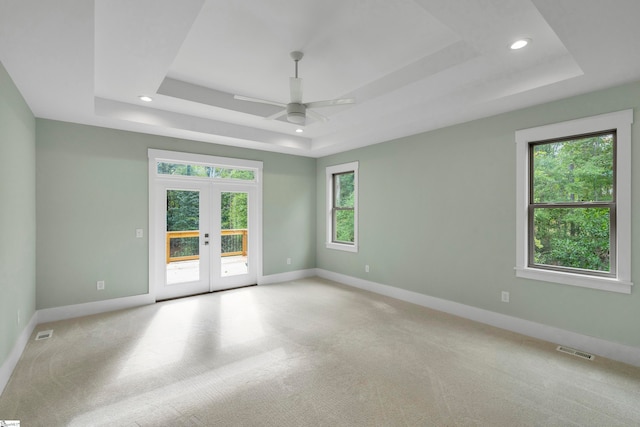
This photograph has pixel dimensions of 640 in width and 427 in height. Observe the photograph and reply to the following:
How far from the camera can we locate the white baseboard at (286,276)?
19.1 feet

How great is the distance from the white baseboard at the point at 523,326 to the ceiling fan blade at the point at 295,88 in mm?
3243

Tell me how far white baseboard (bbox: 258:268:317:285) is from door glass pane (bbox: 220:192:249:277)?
39 cm

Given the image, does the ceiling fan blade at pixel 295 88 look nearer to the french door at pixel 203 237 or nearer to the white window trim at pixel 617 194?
the white window trim at pixel 617 194

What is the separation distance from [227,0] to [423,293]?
4169mm

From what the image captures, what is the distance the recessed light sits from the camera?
97.2 inches

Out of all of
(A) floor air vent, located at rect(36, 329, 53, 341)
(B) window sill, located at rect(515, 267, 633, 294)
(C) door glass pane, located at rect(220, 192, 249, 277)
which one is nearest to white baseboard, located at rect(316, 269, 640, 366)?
(B) window sill, located at rect(515, 267, 633, 294)

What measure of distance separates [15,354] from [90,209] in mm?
1919

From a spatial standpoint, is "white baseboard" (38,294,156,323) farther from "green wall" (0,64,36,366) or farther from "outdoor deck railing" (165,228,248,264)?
"outdoor deck railing" (165,228,248,264)

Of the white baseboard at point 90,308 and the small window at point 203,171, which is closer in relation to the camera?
the white baseboard at point 90,308

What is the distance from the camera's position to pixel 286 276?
6.10 meters

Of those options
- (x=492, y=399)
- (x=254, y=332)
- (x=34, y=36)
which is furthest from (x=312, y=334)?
(x=34, y=36)

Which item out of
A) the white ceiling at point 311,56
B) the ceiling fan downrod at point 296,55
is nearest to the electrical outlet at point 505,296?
the white ceiling at point 311,56

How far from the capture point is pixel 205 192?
16.9 feet

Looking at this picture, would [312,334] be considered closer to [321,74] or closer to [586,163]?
[321,74]
